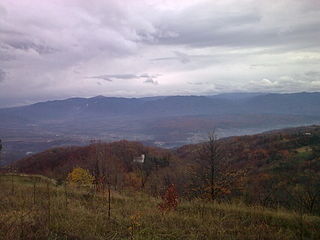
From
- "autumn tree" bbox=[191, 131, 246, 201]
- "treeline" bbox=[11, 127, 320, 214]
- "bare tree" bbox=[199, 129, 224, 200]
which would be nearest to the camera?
"bare tree" bbox=[199, 129, 224, 200]

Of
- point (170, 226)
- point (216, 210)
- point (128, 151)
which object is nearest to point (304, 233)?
point (216, 210)

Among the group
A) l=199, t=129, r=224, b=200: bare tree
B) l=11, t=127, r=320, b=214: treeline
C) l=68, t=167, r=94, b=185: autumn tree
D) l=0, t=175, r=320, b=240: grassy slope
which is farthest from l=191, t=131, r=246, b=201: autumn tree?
l=11, t=127, r=320, b=214: treeline

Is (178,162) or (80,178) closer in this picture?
(80,178)

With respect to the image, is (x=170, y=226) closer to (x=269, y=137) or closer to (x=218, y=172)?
(x=218, y=172)

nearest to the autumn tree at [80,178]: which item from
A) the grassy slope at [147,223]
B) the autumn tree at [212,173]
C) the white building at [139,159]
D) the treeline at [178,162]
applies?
the treeline at [178,162]

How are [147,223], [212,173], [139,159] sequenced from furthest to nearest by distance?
[139,159] < [212,173] < [147,223]

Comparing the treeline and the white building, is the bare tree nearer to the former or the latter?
the treeline

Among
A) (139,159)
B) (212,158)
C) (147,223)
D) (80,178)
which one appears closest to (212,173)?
(212,158)

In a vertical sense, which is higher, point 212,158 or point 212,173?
point 212,158

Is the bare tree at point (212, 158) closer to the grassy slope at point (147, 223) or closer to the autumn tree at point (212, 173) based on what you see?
the autumn tree at point (212, 173)

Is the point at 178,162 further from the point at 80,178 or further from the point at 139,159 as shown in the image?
the point at 80,178

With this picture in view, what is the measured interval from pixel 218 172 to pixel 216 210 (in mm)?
8904

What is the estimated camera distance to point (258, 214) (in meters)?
5.95

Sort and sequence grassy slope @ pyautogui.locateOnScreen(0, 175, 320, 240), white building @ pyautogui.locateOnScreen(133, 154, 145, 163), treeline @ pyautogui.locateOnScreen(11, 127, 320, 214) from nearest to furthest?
grassy slope @ pyautogui.locateOnScreen(0, 175, 320, 240), treeline @ pyautogui.locateOnScreen(11, 127, 320, 214), white building @ pyautogui.locateOnScreen(133, 154, 145, 163)
